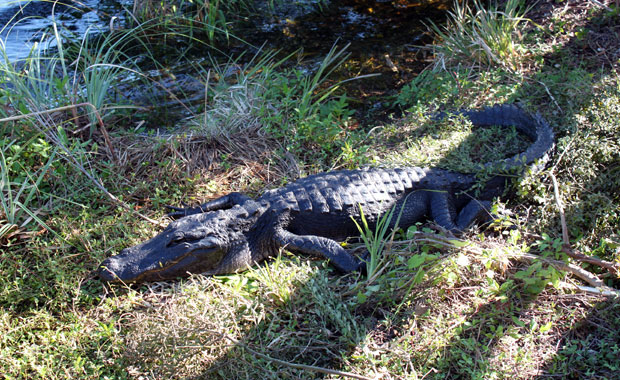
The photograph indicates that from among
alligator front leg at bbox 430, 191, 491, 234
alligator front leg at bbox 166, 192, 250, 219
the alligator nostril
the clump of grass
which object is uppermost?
the clump of grass

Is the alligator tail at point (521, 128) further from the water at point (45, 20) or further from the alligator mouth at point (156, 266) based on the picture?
the water at point (45, 20)

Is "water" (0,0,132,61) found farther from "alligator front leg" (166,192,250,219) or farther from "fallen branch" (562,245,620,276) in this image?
"fallen branch" (562,245,620,276)

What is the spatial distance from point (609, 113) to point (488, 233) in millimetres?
1807

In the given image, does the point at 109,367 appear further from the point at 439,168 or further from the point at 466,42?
the point at 466,42

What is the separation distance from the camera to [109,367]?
2783mm

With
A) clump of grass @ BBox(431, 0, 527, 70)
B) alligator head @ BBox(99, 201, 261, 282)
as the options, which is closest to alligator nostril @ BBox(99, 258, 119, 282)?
alligator head @ BBox(99, 201, 261, 282)

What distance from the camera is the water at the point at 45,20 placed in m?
6.58

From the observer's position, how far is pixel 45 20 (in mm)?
7184

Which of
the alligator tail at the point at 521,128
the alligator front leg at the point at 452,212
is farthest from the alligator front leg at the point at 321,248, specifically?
the alligator tail at the point at 521,128

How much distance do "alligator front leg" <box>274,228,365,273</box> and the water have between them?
4.72 meters

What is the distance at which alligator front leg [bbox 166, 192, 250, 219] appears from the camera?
393cm

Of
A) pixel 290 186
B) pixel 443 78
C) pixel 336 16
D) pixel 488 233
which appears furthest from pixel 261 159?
pixel 336 16

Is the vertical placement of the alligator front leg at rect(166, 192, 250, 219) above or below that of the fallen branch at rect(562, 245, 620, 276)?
below

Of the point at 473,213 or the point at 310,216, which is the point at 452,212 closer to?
the point at 473,213
